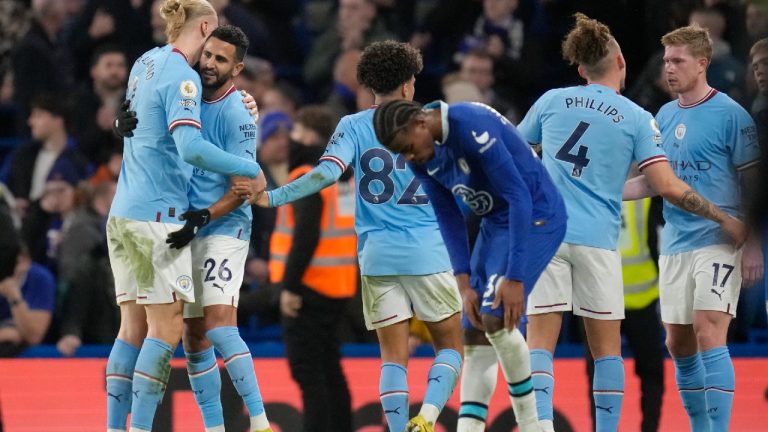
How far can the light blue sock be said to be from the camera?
291 inches

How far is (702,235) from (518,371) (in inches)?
73.6

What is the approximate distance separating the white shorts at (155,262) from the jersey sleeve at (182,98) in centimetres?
55

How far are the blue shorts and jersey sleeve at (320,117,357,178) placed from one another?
104 centimetres

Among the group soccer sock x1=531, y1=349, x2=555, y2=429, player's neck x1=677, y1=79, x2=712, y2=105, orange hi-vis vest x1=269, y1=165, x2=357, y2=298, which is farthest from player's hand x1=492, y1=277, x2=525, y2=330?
orange hi-vis vest x1=269, y1=165, x2=357, y2=298

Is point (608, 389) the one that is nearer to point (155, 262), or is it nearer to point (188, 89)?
point (155, 262)

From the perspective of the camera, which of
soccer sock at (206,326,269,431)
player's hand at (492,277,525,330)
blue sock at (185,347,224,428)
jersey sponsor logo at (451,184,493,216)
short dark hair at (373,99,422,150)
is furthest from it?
blue sock at (185,347,224,428)

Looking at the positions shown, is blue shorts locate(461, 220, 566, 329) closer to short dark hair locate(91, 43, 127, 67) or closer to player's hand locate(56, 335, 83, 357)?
player's hand locate(56, 335, 83, 357)

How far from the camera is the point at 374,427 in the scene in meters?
9.62

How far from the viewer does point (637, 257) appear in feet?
30.9

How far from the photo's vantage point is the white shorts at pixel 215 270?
7523 mm

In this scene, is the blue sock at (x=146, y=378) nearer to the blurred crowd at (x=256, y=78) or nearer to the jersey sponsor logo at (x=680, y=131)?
the blurred crowd at (x=256, y=78)

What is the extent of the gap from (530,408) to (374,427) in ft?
9.92

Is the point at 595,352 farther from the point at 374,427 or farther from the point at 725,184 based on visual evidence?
the point at 374,427

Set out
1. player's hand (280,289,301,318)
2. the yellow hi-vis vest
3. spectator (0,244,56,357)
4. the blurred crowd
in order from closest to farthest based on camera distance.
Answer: the yellow hi-vis vest, player's hand (280,289,301,318), spectator (0,244,56,357), the blurred crowd
